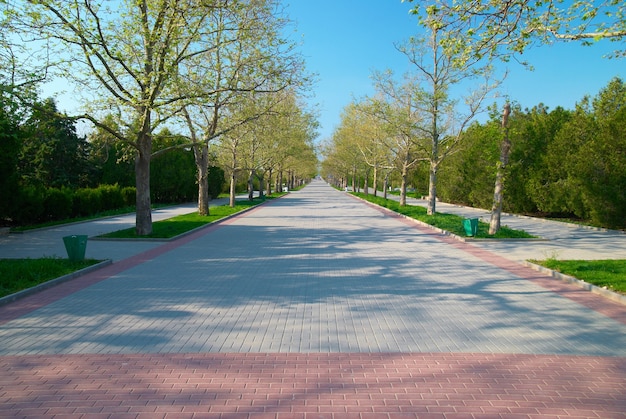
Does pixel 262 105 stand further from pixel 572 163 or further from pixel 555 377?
pixel 555 377

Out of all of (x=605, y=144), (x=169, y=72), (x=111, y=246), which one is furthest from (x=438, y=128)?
(x=111, y=246)

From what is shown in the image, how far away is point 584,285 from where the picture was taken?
8383mm

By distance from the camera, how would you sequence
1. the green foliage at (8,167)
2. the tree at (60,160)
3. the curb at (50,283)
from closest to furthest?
the curb at (50,283) < the green foliage at (8,167) < the tree at (60,160)

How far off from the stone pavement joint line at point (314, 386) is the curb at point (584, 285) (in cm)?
288

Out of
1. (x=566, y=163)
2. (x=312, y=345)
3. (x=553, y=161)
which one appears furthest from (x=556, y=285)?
(x=553, y=161)

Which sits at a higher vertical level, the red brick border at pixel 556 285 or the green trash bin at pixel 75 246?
the green trash bin at pixel 75 246

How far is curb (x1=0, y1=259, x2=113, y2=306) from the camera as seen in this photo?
23.5ft

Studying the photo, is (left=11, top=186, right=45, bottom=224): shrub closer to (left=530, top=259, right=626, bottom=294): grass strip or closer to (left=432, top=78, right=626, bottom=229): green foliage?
(left=432, top=78, right=626, bottom=229): green foliage

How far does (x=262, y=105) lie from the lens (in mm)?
23406

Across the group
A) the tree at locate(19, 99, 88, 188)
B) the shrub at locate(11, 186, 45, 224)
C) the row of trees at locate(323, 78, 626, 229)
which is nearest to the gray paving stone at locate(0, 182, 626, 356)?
the row of trees at locate(323, 78, 626, 229)

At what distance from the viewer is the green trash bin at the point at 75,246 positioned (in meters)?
9.91

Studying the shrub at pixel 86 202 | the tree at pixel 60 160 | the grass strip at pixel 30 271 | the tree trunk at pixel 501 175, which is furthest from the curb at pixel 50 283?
the tree at pixel 60 160

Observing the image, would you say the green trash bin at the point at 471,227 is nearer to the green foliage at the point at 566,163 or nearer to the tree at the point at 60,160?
the green foliage at the point at 566,163

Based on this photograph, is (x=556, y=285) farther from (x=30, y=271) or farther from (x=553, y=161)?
(x=553, y=161)
